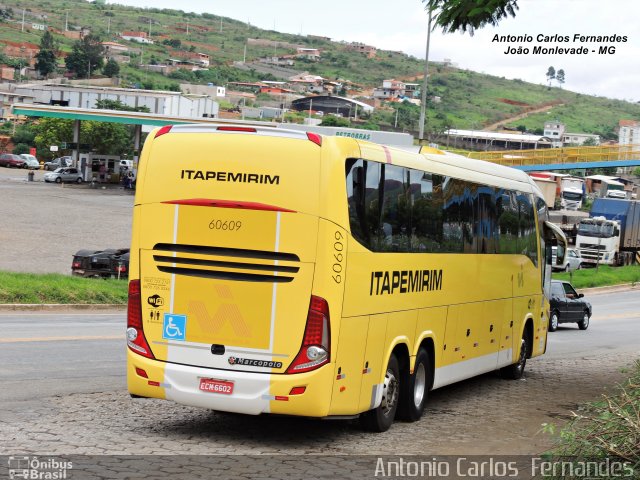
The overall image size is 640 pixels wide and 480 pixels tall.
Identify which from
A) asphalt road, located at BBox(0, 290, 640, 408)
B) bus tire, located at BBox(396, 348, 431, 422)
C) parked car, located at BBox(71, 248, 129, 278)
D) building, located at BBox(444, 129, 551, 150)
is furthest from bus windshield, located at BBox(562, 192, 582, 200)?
bus tire, located at BBox(396, 348, 431, 422)

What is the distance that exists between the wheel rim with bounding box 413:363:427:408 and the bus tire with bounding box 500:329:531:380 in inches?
235

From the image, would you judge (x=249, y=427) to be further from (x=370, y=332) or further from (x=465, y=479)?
(x=465, y=479)

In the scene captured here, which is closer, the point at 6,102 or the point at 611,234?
the point at 611,234

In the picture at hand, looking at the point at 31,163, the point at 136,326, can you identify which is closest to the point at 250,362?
the point at 136,326

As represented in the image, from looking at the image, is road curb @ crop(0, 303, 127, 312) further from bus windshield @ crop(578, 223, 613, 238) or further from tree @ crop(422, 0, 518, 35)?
bus windshield @ crop(578, 223, 613, 238)

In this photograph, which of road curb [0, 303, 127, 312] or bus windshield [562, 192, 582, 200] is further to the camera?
bus windshield [562, 192, 582, 200]

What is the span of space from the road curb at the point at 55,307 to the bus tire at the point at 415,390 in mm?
15113

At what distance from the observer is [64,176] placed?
87312 millimetres

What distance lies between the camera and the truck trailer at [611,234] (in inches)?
2670

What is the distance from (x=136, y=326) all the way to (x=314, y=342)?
2016 millimetres

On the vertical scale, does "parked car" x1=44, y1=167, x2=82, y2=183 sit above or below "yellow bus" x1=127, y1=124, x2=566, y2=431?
below

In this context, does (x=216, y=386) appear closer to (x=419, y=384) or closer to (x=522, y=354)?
(x=419, y=384)

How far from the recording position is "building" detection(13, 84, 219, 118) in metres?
124

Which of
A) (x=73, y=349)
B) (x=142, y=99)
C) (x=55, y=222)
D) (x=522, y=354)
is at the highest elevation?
(x=142, y=99)
